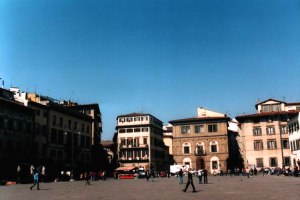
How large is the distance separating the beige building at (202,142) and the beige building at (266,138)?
7.32m

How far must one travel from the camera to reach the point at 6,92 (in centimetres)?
5222

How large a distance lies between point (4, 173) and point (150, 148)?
4680 cm

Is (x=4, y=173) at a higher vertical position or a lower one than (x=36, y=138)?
lower

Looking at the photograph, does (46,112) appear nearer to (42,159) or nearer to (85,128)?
(42,159)

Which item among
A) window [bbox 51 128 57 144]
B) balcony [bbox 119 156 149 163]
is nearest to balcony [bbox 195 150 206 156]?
balcony [bbox 119 156 149 163]

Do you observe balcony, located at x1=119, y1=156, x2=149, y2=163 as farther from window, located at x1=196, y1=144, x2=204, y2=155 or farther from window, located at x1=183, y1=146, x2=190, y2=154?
window, located at x1=196, y1=144, x2=204, y2=155

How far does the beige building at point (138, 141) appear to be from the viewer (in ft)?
289

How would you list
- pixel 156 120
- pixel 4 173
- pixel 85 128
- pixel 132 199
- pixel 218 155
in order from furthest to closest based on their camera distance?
pixel 156 120, pixel 218 155, pixel 85 128, pixel 4 173, pixel 132 199

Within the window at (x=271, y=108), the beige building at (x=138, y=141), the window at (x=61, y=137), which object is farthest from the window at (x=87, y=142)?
the window at (x=271, y=108)

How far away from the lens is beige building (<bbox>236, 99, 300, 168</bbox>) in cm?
7012

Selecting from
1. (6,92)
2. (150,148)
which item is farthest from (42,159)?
(150,148)

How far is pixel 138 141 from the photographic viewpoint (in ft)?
295

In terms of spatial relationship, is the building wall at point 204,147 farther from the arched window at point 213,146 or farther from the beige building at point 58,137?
the beige building at point 58,137

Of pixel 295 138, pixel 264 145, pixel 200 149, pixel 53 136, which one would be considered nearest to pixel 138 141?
pixel 200 149
